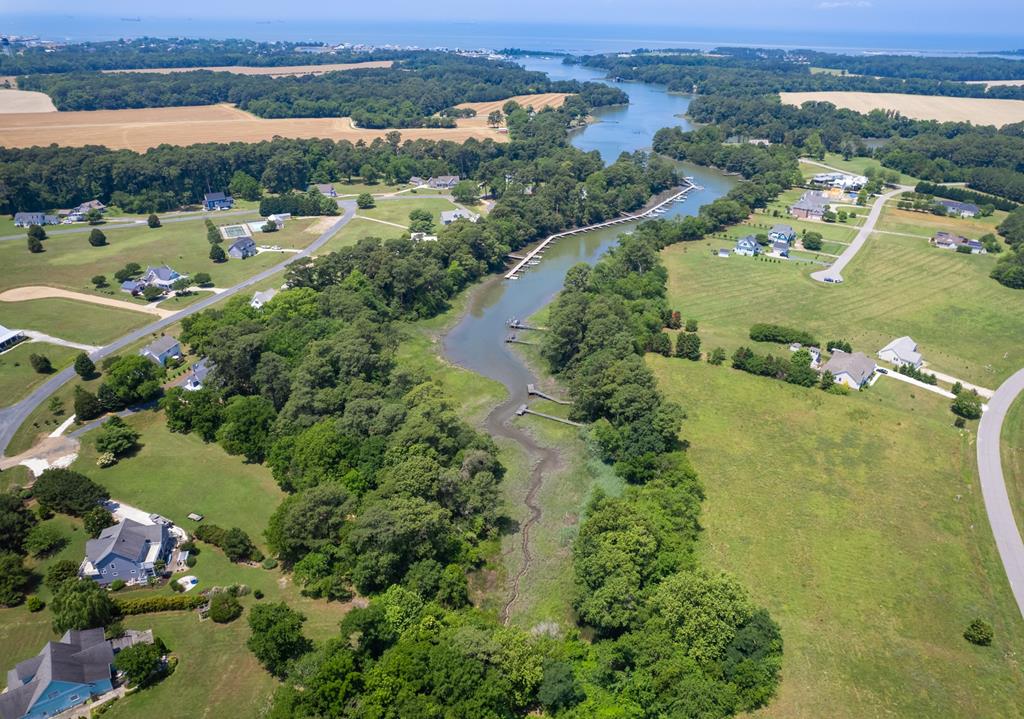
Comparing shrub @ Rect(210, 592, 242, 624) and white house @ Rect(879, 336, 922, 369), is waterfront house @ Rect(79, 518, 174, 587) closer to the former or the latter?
shrub @ Rect(210, 592, 242, 624)

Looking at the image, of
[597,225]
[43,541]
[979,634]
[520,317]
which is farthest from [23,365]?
[597,225]

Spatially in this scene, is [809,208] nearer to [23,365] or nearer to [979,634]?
[979,634]

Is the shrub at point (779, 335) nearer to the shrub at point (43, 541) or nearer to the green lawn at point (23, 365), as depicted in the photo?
the shrub at point (43, 541)

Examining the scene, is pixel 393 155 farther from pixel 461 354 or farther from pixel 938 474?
pixel 938 474

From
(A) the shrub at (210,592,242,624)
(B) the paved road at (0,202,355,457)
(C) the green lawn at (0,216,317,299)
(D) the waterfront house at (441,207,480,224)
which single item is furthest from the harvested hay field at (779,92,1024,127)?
(A) the shrub at (210,592,242,624)

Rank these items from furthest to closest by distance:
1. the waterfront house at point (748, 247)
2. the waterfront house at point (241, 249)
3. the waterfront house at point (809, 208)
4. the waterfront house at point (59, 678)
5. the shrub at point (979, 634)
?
the waterfront house at point (809, 208)
the waterfront house at point (748, 247)
the waterfront house at point (241, 249)
the shrub at point (979, 634)
the waterfront house at point (59, 678)

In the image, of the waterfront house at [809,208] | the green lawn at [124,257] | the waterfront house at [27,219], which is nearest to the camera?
the green lawn at [124,257]

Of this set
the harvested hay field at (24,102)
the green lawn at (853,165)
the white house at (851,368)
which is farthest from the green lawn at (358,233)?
the harvested hay field at (24,102)
